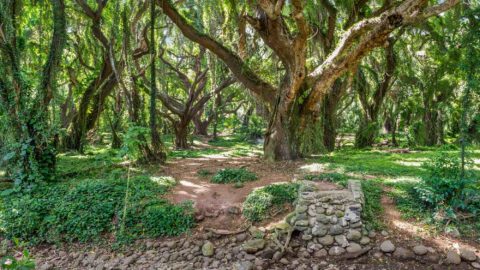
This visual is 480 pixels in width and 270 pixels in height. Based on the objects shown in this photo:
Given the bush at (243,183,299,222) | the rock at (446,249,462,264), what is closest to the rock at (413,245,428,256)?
the rock at (446,249,462,264)

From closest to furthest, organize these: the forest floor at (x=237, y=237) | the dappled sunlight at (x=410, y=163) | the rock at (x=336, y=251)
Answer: the forest floor at (x=237, y=237) < the rock at (x=336, y=251) < the dappled sunlight at (x=410, y=163)

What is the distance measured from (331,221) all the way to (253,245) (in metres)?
1.10

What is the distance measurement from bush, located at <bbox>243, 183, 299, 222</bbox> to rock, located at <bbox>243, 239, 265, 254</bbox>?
1.55 feet

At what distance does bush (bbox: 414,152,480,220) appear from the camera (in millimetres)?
4551

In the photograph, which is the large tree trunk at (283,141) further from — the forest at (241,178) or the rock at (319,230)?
the rock at (319,230)

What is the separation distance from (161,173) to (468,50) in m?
5.60

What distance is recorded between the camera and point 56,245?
4.83m

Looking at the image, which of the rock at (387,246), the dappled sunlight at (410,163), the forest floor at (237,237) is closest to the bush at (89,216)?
the forest floor at (237,237)

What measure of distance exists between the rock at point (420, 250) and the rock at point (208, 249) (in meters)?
2.52

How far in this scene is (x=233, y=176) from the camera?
6348mm

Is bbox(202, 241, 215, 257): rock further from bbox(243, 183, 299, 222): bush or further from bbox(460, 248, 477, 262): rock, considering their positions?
bbox(460, 248, 477, 262): rock

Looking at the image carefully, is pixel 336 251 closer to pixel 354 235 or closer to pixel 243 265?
pixel 354 235

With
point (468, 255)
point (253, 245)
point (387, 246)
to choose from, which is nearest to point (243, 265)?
point (253, 245)

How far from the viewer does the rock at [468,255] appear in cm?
392
